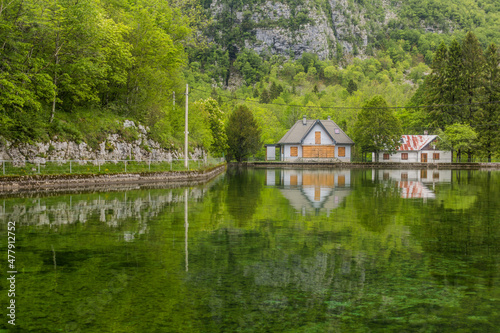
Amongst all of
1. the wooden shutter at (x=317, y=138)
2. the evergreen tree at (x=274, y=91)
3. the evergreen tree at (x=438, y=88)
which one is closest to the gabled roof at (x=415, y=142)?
the evergreen tree at (x=438, y=88)

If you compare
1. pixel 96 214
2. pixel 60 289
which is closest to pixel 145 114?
pixel 96 214

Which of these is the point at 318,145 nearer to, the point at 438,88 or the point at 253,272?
the point at 438,88

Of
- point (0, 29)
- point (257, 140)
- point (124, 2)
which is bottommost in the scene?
point (257, 140)

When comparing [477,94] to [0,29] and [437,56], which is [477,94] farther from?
[0,29]

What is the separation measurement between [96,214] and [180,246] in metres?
6.53

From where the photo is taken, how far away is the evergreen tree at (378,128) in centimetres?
7881

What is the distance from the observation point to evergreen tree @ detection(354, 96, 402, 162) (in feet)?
259

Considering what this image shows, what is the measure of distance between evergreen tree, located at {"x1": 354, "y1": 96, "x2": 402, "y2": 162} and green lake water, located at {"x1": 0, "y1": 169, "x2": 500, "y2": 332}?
65.6 meters

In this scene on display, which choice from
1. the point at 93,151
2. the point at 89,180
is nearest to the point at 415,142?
the point at 93,151

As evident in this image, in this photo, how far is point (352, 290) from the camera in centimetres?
684

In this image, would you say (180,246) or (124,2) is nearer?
(180,246)

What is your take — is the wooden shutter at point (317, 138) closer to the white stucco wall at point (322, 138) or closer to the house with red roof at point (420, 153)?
the white stucco wall at point (322, 138)

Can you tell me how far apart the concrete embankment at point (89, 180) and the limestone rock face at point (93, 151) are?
1.76 meters

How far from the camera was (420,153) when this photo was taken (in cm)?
8425
